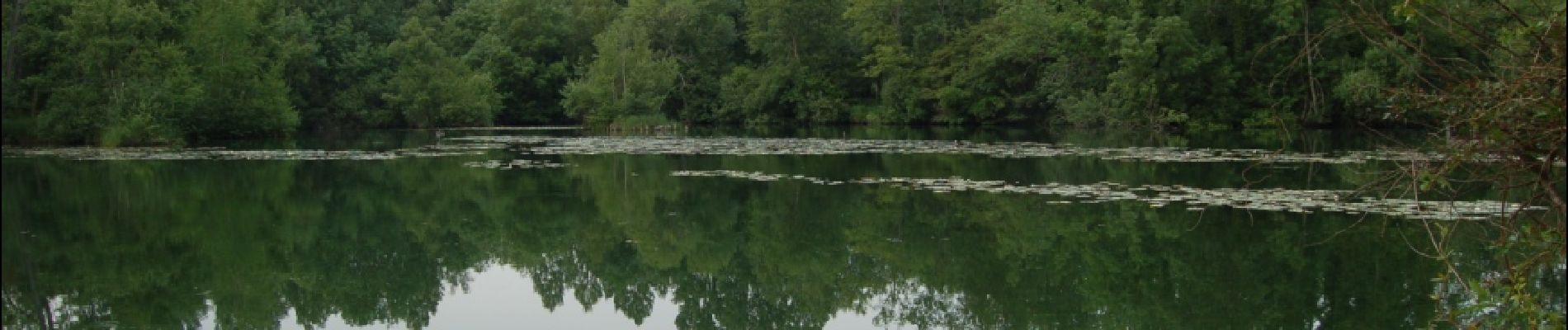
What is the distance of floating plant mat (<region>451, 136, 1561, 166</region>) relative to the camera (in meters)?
25.9

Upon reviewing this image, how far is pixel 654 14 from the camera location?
62.1m

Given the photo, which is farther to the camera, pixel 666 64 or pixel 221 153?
pixel 666 64

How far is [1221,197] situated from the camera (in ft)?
54.1

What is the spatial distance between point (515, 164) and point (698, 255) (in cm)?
1328

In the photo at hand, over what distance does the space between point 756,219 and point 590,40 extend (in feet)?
176

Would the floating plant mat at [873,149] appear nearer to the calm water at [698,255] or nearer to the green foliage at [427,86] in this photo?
the calm water at [698,255]

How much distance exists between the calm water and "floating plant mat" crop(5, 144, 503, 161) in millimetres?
6880

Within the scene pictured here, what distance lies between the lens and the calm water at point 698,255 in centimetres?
986

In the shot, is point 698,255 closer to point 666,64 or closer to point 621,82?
point 621,82

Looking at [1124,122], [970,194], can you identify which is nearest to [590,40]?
[1124,122]

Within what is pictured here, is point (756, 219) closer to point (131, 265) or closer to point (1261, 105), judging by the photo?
point (131, 265)

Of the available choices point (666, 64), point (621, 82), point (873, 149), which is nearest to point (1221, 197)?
point (873, 149)

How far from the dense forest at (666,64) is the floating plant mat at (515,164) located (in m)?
11.3

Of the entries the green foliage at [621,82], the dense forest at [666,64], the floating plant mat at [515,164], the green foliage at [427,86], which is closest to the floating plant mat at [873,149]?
the floating plant mat at [515,164]
